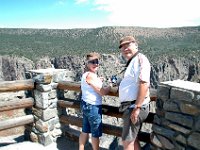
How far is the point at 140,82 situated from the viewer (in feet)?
15.1

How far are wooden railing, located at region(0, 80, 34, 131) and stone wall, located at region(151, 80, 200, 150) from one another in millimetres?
2838

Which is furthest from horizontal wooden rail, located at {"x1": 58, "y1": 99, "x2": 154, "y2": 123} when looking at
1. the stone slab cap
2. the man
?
the stone slab cap

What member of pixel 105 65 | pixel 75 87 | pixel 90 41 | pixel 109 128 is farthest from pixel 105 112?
pixel 90 41

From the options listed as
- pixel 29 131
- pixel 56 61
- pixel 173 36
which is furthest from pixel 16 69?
pixel 29 131

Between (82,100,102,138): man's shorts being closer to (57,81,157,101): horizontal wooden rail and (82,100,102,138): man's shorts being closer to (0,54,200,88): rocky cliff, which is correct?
(57,81,157,101): horizontal wooden rail

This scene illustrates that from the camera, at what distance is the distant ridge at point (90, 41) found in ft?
300

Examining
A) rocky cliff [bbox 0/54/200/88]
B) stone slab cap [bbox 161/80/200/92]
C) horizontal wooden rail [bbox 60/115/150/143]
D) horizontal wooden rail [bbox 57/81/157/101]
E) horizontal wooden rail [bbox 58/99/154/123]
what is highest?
stone slab cap [bbox 161/80/200/92]

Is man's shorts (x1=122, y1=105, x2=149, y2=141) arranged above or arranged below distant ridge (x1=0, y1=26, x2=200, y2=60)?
above

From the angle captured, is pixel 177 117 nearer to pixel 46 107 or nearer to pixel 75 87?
pixel 75 87

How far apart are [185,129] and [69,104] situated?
2747 mm

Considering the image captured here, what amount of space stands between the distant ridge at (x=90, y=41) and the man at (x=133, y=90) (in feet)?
272

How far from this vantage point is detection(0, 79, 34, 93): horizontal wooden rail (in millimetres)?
6379

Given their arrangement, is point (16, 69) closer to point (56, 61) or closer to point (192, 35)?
point (56, 61)

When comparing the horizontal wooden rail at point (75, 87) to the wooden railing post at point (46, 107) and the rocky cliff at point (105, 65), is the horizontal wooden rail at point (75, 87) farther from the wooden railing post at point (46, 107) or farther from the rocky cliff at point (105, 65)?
the rocky cliff at point (105, 65)
